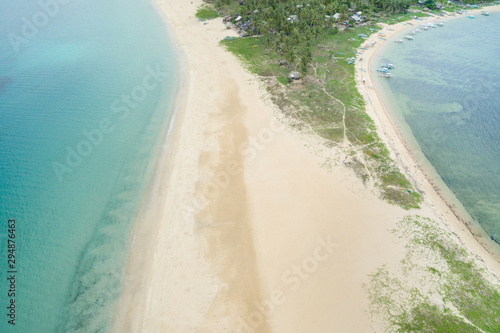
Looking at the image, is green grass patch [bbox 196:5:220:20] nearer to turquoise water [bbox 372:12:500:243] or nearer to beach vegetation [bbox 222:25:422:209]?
beach vegetation [bbox 222:25:422:209]

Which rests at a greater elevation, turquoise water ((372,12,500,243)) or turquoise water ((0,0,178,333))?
Result: turquoise water ((0,0,178,333))

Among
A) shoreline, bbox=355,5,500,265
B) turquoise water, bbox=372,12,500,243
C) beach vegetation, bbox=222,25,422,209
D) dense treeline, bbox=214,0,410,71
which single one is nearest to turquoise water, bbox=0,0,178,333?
beach vegetation, bbox=222,25,422,209

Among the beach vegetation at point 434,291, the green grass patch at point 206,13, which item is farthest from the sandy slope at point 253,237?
the green grass patch at point 206,13

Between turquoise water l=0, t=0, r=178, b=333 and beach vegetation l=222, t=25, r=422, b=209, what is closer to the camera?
turquoise water l=0, t=0, r=178, b=333

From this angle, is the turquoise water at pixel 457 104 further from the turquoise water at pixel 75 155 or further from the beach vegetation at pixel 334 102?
the turquoise water at pixel 75 155

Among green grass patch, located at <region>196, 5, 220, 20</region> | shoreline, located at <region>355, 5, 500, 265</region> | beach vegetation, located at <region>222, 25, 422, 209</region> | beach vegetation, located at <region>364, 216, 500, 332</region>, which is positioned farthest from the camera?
green grass patch, located at <region>196, 5, 220, 20</region>

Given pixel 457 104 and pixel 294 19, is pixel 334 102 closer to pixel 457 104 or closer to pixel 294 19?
pixel 457 104

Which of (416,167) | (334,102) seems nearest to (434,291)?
(416,167)
